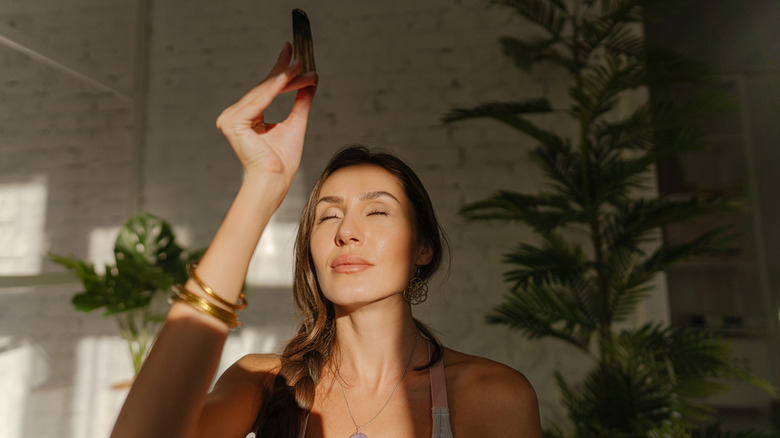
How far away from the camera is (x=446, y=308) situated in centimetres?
289

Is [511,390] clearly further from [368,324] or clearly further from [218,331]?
[218,331]

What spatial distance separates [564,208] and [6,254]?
9.80 feet

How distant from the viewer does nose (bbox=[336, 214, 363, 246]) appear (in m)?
1.10

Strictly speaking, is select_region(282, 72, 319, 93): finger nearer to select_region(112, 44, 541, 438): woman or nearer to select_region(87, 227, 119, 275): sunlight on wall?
select_region(112, 44, 541, 438): woman

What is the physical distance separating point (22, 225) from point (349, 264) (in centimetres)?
257

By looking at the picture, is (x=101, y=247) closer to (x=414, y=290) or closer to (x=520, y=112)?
(x=414, y=290)

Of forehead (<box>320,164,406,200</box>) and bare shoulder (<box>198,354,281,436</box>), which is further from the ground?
forehead (<box>320,164,406,200</box>)

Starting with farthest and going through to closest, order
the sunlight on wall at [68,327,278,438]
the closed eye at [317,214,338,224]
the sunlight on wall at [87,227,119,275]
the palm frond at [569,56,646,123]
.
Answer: the sunlight on wall at [87,227,119,275], the sunlight on wall at [68,327,278,438], the palm frond at [569,56,646,123], the closed eye at [317,214,338,224]

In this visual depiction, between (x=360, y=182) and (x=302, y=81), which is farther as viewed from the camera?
(x=360, y=182)

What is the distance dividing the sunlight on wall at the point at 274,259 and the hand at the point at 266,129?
2324mm

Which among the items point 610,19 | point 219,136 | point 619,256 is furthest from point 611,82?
point 219,136

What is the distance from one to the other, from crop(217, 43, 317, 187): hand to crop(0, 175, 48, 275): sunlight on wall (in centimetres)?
249

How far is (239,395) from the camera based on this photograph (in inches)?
41.8

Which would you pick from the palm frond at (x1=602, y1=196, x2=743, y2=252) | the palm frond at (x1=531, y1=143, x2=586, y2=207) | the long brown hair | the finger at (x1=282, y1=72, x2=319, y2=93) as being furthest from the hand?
the palm frond at (x1=602, y1=196, x2=743, y2=252)
